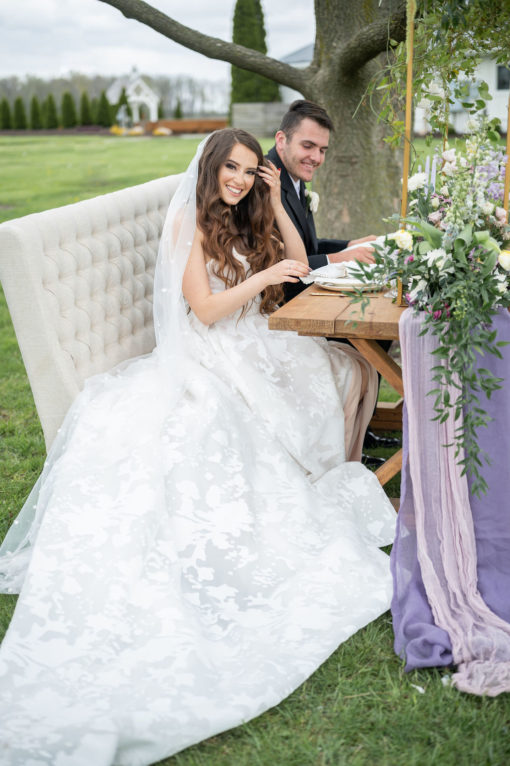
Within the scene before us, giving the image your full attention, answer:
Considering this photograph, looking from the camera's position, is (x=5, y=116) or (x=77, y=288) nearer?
(x=77, y=288)

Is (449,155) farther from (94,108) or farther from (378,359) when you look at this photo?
(94,108)

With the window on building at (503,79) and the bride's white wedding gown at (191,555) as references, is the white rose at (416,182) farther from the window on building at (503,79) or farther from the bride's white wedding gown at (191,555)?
the window on building at (503,79)

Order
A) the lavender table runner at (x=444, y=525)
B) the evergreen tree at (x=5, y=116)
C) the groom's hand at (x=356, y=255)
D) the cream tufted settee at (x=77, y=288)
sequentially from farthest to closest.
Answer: the evergreen tree at (x=5, y=116)
the groom's hand at (x=356, y=255)
the cream tufted settee at (x=77, y=288)
the lavender table runner at (x=444, y=525)

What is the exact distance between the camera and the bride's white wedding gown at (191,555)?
2387 mm

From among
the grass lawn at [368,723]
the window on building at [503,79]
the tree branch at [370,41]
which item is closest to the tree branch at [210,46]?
the tree branch at [370,41]

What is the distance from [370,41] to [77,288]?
280 cm

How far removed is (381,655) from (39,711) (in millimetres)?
1089

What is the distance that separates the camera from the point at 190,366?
3535 mm

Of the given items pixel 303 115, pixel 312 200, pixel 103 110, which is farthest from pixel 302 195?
pixel 103 110

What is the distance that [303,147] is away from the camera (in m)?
4.28

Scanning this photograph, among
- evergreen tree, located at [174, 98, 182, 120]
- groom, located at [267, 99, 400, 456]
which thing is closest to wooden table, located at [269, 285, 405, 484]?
groom, located at [267, 99, 400, 456]

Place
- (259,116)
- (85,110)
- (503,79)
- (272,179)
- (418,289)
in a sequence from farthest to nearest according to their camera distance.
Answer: (503,79)
(85,110)
(259,116)
(272,179)
(418,289)

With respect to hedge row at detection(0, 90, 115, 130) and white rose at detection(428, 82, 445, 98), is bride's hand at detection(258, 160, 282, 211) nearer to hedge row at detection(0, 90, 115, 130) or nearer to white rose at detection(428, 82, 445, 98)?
white rose at detection(428, 82, 445, 98)

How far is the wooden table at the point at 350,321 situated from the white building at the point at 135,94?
22.7m
